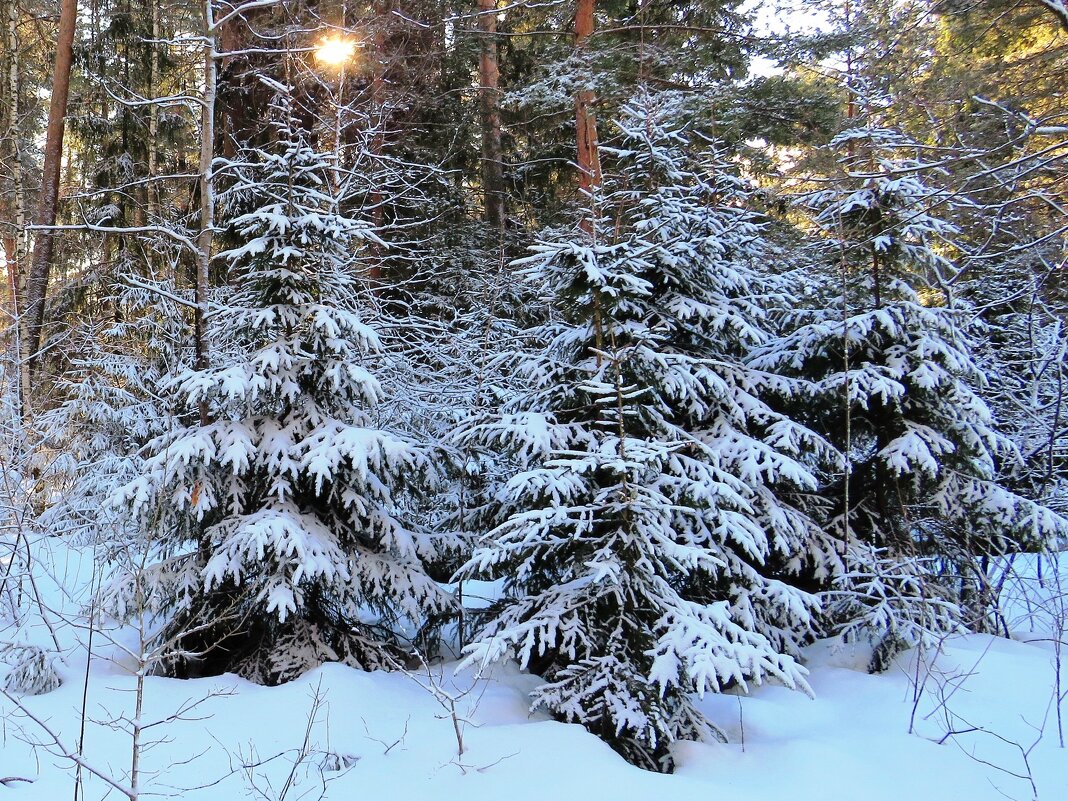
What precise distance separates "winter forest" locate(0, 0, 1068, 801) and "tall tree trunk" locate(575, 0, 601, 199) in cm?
149

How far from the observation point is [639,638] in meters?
4.02

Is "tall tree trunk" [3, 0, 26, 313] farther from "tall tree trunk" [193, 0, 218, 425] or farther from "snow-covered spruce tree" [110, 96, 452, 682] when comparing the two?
"snow-covered spruce tree" [110, 96, 452, 682]

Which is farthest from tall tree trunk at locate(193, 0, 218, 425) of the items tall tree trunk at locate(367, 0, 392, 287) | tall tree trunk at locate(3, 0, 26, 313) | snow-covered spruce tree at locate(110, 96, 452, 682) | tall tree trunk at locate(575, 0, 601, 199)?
tall tree trunk at locate(3, 0, 26, 313)

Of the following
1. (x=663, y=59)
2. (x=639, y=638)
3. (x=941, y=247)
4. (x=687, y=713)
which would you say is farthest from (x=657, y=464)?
(x=663, y=59)

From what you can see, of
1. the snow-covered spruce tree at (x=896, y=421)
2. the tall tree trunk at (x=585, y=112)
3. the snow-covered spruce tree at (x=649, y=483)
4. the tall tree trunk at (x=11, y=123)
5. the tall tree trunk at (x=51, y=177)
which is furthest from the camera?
the tall tree trunk at (x=11, y=123)

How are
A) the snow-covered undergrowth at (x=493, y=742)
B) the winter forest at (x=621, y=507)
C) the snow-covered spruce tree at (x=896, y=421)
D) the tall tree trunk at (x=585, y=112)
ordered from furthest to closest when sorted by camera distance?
the tall tree trunk at (x=585, y=112) < the snow-covered spruce tree at (x=896, y=421) < the winter forest at (x=621, y=507) < the snow-covered undergrowth at (x=493, y=742)

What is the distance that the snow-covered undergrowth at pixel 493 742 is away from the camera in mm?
3451

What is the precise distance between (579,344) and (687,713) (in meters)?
2.66

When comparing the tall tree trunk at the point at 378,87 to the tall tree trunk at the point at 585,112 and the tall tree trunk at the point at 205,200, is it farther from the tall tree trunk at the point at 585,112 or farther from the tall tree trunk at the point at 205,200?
the tall tree trunk at the point at 205,200

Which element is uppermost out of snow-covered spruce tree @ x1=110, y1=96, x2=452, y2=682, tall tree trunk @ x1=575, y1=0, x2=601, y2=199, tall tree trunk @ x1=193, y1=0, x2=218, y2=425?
tall tree trunk @ x1=575, y1=0, x2=601, y2=199

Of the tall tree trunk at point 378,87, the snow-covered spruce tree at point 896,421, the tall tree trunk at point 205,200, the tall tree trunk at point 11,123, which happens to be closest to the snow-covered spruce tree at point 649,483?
the snow-covered spruce tree at point 896,421

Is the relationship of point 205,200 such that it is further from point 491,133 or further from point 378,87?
point 491,133

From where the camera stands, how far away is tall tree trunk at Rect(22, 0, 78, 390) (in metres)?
10.5

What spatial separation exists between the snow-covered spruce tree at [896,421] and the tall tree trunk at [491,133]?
7.14m
